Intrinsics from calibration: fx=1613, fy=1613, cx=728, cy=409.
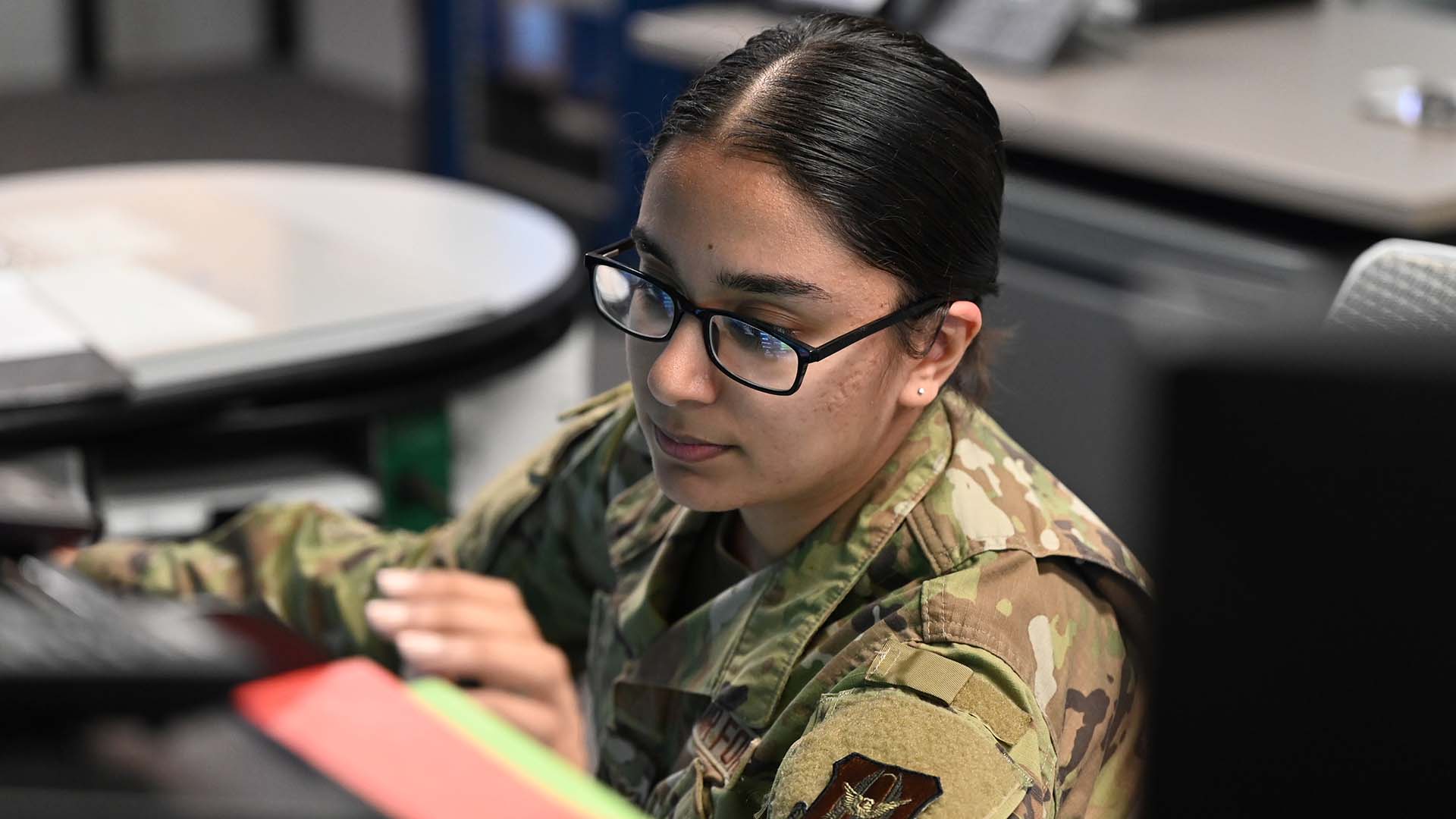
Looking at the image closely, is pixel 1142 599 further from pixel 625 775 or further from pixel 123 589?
pixel 123 589

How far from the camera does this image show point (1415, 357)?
0.29 m

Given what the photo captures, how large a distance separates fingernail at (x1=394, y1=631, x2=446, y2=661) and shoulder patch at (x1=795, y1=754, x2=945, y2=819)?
36 cm

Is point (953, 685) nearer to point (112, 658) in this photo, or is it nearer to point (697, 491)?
point (697, 491)

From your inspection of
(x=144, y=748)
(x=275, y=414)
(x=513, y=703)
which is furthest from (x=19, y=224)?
(x=144, y=748)

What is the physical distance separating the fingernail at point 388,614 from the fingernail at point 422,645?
0.5 inches

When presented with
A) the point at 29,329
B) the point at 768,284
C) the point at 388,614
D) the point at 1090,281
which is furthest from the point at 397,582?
the point at 1090,281

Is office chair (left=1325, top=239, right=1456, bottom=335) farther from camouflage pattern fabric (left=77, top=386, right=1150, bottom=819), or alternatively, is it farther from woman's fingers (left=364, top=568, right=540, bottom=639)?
woman's fingers (left=364, top=568, right=540, bottom=639)

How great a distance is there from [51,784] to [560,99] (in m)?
3.71

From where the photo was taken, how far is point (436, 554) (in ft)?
4.18

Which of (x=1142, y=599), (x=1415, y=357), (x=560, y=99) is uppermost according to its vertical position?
(x=1415, y=357)

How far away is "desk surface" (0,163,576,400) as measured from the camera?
1.58 m

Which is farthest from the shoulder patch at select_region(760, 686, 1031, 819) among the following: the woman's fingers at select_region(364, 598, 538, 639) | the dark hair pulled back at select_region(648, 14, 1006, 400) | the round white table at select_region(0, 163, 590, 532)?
the round white table at select_region(0, 163, 590, 532)

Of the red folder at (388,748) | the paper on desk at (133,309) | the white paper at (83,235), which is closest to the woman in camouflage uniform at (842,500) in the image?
the red folder at (388,748)

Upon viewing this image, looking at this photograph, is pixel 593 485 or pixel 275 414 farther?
pixel 275 414
